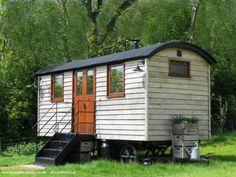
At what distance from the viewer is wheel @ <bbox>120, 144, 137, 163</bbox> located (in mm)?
16638

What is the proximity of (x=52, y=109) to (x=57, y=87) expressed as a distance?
3.09ft

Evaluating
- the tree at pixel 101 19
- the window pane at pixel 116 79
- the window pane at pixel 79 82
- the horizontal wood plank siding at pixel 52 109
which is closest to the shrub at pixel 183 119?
the window pane at pixel 116 79

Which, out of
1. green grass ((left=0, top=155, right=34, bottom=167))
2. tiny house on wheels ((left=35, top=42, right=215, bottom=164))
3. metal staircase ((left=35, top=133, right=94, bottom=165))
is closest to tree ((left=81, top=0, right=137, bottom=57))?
tiny house on wheels ((left=35, top=42, right=215, bottom=164))

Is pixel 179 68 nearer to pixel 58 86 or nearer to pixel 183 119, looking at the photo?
pixel 183 119

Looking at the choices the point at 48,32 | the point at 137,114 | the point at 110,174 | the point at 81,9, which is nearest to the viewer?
the point at 110,174

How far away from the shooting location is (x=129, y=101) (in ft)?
53.4

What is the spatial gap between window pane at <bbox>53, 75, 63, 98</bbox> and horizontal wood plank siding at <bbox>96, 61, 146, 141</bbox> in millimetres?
2433

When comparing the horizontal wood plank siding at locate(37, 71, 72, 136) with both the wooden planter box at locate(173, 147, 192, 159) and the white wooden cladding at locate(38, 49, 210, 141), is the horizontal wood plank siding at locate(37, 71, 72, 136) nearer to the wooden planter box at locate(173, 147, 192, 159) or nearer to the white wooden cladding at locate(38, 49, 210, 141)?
the white wooden cladding at locate(38, 49, 210, 141)

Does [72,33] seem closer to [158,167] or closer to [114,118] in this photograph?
[114,118]

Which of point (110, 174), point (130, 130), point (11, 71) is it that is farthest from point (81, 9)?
point (110, 174)

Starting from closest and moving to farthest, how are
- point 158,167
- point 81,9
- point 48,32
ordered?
point 158,167
point 48,32
point 81,9

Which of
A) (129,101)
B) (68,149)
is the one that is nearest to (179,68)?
(129,101)

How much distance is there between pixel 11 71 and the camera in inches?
Result: 1065

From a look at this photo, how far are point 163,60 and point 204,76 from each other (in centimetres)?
202
